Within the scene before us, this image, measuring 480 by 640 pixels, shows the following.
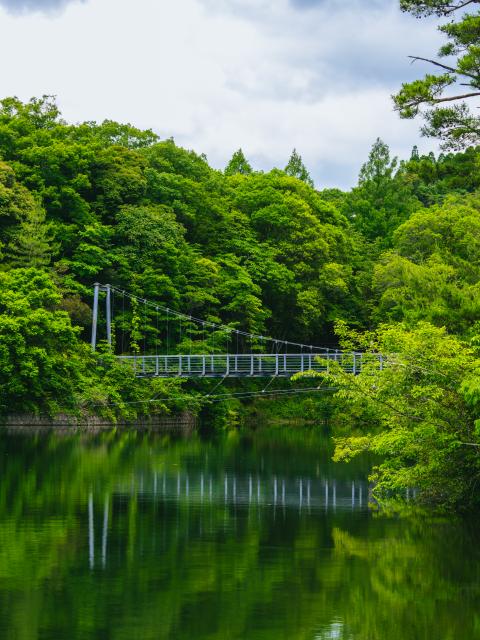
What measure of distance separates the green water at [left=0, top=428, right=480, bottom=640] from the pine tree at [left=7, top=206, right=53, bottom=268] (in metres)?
18.6

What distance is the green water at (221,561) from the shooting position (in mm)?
10781

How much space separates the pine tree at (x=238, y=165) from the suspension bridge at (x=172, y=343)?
19.1 metres

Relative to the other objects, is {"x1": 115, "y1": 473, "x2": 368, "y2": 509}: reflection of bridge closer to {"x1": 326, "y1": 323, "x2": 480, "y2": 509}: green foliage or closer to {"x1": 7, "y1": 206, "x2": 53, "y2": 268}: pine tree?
{"x1": 326, "y1": 323, "x2": 480, "y2": 509}: green foliage

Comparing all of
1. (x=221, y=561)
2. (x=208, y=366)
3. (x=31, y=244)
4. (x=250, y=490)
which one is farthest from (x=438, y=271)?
(x=221, y=561)

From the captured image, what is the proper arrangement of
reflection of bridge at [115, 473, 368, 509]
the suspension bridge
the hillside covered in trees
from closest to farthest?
reflection of bridge at [115, 473, 368, 509]
the hillside covered in trees
the suspension bridge

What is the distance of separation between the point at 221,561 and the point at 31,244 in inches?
1153

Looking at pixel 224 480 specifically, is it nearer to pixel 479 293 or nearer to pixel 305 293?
pixel 479 293

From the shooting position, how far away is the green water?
35.4ft

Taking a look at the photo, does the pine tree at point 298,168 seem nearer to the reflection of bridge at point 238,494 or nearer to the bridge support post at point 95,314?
the bridge support post at point 95,314

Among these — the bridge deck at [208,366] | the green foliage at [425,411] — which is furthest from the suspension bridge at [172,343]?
the green foliage at [425,411]

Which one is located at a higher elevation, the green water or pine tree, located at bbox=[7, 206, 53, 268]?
pine tree, located at bbox=[7, 206, 53, 268]

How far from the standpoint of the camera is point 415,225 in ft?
149

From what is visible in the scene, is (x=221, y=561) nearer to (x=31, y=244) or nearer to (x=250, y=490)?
(x=250, y=490)

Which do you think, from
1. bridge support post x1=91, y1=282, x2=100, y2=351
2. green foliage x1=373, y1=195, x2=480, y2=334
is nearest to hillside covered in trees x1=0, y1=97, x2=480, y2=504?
green foliage x1=373, y1=195, x2=480, y2=334
